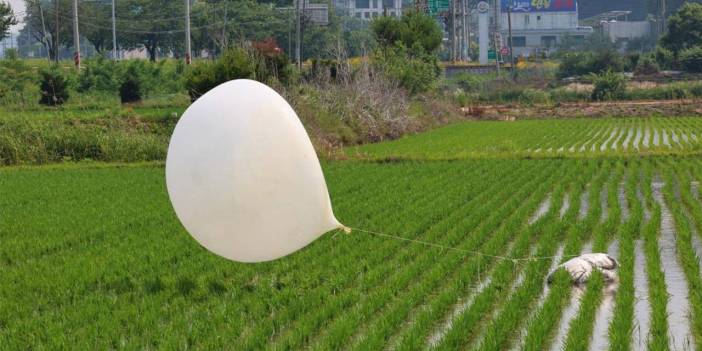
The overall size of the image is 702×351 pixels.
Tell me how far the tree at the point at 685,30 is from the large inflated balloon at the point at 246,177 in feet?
235

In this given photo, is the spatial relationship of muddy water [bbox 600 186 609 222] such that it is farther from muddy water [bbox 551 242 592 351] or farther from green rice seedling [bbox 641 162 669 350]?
muddy water [bbox 551 242 592 351]

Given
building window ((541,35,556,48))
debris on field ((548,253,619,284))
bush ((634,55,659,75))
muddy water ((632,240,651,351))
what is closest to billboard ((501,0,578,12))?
building window ((541,35,556,48))

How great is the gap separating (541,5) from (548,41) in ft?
20.1

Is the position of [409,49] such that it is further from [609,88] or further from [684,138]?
[684,138]

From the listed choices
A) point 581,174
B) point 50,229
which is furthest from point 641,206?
point 50,229

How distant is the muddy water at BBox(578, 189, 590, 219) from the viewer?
13647mm

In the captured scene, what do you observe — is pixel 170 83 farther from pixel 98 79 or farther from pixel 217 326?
pixel 217 326

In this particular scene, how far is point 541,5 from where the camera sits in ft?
431

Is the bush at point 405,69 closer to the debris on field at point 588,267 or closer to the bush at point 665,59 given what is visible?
the debris on field at point 588,267

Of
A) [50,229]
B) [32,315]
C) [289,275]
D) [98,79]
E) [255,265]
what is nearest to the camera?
[32,315]

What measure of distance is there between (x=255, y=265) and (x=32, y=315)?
8.43ft

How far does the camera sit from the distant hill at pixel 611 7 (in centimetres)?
15975

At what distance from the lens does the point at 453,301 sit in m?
8.11

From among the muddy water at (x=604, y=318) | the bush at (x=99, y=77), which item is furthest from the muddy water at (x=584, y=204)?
the bush at (x=99, y=77)
